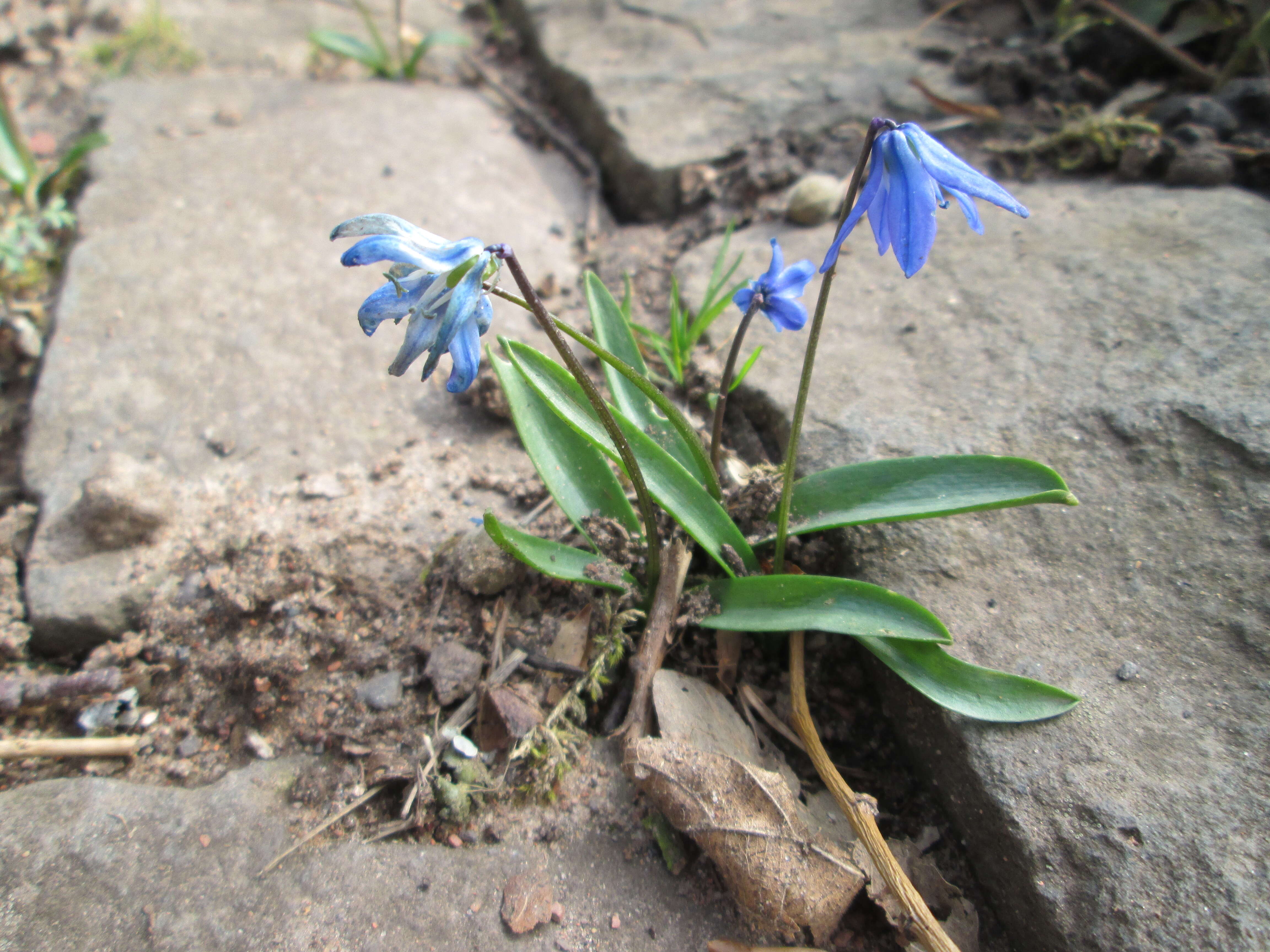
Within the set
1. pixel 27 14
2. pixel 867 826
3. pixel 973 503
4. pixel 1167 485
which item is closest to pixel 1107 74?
pixel 1167 485

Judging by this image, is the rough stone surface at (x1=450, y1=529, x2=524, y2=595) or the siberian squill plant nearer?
the siberian squill plant

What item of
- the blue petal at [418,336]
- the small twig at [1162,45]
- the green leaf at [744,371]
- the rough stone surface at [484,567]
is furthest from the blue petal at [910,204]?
the small twig at [1162,45]

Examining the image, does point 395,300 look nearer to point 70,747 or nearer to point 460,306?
point 460,306

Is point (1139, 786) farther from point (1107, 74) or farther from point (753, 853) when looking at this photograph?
point (1107, 74)

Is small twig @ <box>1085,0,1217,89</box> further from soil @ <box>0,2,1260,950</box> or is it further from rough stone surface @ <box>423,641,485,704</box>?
rough stone surface @ <box>423,641,485,704</box>

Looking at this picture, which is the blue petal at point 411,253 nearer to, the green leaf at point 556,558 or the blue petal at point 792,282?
the green leaf at point 556,558

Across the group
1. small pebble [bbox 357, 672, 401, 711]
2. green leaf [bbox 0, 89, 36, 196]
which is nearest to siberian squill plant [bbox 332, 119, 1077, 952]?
small pebble [bbox 357, 672, 401, 711]

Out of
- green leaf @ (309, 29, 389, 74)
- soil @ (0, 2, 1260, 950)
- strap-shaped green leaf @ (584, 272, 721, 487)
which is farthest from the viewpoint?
green leaf @ (309, 29, 389, 74)
